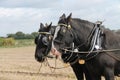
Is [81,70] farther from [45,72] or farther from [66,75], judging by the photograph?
[45,72]

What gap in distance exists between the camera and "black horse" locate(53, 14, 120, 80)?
7.11 m

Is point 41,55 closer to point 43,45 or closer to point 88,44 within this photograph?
point 43,45

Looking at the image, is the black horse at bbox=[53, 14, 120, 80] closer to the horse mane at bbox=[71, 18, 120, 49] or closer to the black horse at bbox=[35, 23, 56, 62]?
the horse mane at bbox=[71, 18, 120, 49]

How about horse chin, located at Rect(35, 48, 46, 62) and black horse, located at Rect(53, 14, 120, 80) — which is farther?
horse chin, located at Rect(35, 48, 46, 62)

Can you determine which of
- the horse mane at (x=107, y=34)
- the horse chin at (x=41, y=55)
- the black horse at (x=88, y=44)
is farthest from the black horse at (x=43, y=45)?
the horse mane at (x=107, y=34)

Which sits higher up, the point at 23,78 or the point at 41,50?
the point at 41,50

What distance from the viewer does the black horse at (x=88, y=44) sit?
7.11 m

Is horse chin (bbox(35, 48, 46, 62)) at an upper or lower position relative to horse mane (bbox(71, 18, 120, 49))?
lower

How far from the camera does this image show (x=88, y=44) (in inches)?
291

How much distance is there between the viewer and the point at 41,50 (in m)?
7.38

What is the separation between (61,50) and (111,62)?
0.96 metres

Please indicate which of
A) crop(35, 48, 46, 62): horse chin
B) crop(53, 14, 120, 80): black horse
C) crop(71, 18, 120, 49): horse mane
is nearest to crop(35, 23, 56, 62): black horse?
crop(35, 48, 46, 62): horse chin

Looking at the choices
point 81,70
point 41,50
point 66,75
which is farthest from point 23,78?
point 41,50

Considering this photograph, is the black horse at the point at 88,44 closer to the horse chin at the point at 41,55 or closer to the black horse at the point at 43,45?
the black horse at the point at 43,45
